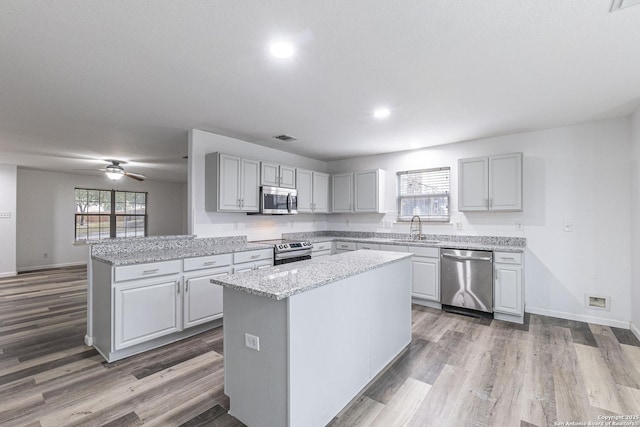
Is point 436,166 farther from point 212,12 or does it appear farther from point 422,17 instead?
point 212,12

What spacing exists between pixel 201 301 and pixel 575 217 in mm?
4560

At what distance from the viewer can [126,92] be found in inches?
106

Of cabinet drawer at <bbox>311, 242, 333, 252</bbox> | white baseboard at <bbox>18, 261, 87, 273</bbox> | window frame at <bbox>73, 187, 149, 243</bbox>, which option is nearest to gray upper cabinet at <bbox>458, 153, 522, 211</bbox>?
cabinet drawer at <bbox>311, 242, 333, 252</bbox>

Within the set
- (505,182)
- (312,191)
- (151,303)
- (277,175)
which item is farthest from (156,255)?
(505,182)

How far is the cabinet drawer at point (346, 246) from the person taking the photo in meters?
4.97

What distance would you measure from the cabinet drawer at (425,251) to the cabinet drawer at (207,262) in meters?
2.54

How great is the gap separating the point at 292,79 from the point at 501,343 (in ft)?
10.6

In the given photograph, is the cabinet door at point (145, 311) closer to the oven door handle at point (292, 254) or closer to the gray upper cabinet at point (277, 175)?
the oven door handle at point (292, 254)

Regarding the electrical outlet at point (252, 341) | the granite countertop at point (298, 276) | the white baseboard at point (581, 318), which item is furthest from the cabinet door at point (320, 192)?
the electrical outlet at point (252, 341)

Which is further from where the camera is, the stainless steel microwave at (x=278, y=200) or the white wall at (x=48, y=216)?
the white wall at (x=48, y=216)

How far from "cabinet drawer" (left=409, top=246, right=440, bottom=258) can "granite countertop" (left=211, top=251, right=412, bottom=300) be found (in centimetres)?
171

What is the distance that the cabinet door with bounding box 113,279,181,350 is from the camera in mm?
2610

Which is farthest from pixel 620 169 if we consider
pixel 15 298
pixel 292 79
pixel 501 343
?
pixel 15 298

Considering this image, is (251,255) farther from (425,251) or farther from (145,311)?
(425,251)
